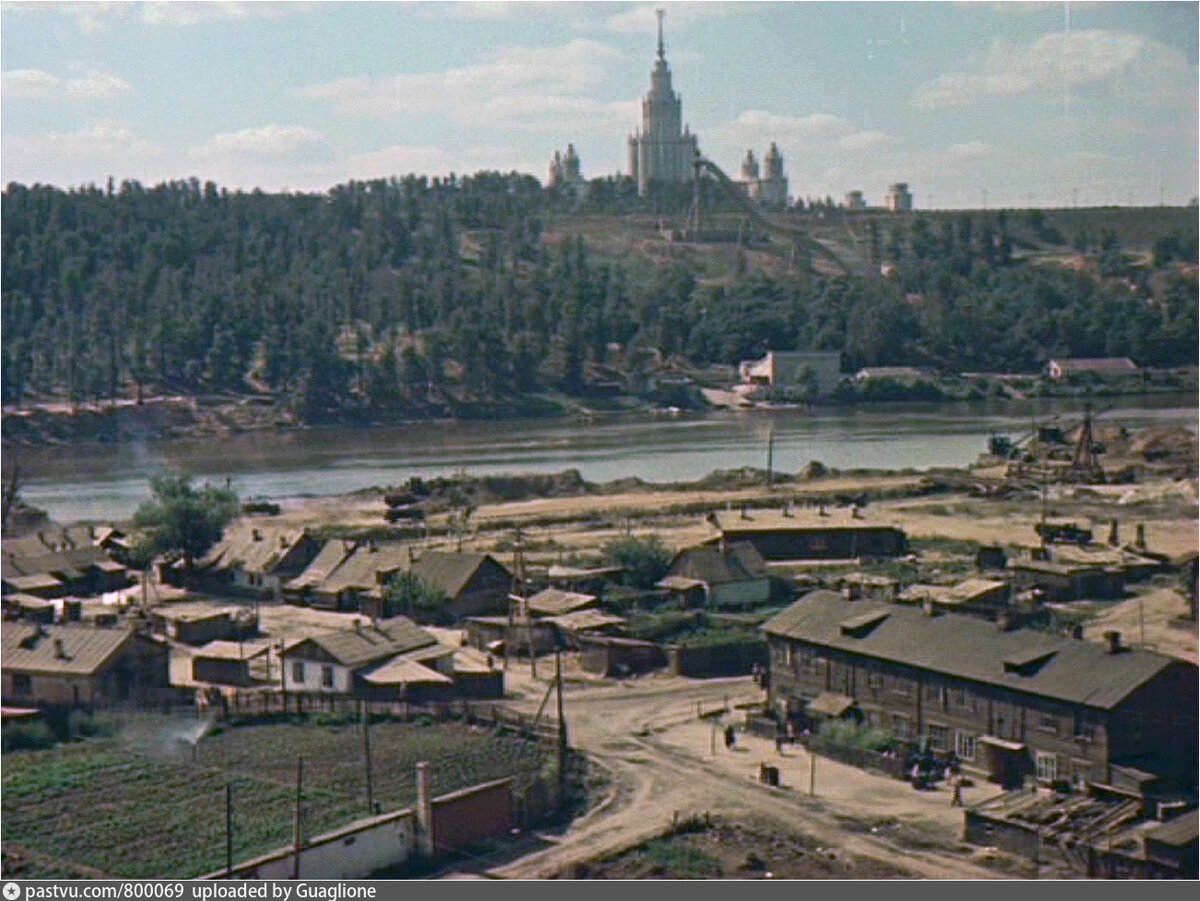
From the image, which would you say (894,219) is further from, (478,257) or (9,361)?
(9,361)

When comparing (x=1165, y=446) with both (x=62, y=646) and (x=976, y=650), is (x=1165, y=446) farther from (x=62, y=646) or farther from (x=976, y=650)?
(x=62, y=646)

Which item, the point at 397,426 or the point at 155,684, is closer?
the point at 155,684

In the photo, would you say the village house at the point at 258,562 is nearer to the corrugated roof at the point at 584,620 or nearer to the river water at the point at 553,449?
the corrugated roof at the point at 584,620

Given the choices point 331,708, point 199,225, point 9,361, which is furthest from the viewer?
point 199,225

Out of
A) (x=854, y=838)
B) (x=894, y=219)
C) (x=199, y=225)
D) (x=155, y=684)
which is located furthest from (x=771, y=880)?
(x=894, y=219)

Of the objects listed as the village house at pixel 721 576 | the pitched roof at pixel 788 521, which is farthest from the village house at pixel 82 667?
the pitched roof at pixel 788 521

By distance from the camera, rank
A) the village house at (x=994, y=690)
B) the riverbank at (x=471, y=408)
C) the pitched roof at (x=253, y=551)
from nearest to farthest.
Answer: the village house at (x=994, y=690) < the pitched roof at (x=253, y=551) < the riverbank at (x=471, y=408)
